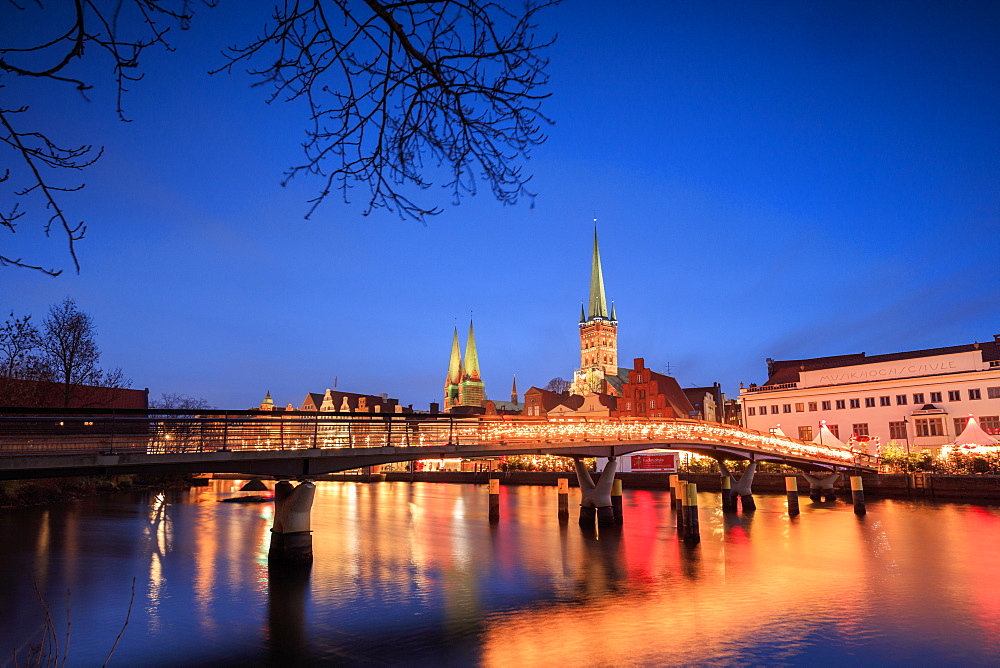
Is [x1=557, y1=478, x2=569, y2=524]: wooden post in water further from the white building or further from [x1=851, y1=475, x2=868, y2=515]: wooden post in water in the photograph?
the white building

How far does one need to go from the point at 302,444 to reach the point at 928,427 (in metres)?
67.1

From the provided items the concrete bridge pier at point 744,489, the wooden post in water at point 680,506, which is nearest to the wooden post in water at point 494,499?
the wooden post in water at point 680,506

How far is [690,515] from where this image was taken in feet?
127

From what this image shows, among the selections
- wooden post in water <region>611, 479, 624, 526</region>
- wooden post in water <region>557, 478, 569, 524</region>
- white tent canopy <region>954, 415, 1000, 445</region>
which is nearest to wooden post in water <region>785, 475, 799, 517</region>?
wooden post in water <region>611, 479, 624, 526</region>

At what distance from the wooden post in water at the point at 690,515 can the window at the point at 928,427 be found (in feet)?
147

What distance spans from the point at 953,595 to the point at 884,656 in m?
9.23

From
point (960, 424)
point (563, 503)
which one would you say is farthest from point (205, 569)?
point (960, 424)

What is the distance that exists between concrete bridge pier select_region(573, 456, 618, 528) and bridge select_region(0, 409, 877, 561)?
68 millimetres

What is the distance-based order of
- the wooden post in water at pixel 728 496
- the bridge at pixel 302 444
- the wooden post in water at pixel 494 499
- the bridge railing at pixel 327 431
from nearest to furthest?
the bridge at pixel 302 444
the bridge railing at pixel 327 431
the wooden post in water at pixel 494 499
the wooden post in water at pixel 728 496

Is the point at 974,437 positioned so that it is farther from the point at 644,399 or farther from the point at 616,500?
the point at 644,399

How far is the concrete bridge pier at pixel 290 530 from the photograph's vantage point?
2783 centimetres

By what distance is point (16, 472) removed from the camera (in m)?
19.2

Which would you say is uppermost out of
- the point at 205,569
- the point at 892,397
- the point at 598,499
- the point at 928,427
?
the point at 892,397

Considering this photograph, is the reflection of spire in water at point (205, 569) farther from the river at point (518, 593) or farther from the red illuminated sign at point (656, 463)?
the red illuminated sign at point (656, 463)
